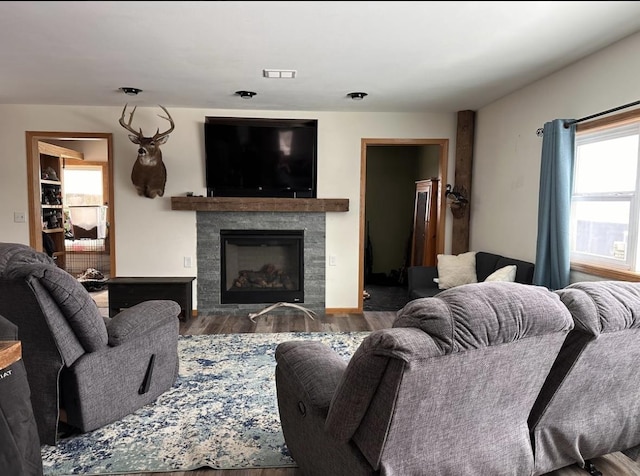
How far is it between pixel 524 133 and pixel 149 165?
A: 359 centimetres

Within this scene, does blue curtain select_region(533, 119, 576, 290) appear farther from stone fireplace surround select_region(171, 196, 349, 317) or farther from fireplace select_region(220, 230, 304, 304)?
fireplace select_region(220, 230, 304, 304)

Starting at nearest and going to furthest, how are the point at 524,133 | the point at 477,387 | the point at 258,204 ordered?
the point at 477,387 < the point at 524,133 < the point at 258,204

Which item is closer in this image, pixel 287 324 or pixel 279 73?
pixel 279 73

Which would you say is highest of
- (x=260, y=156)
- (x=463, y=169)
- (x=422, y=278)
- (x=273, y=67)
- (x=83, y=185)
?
(x=273, y=67)

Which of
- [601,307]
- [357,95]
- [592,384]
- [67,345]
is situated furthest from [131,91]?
[592,384]

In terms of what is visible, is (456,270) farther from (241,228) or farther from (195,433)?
(195,433)

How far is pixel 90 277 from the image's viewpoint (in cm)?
600

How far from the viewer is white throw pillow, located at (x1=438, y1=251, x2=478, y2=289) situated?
3961 mm

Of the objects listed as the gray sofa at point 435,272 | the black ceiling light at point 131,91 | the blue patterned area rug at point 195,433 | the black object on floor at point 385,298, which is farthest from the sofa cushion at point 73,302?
the black object on floor at point 385,298

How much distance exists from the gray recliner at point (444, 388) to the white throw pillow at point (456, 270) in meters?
2.54

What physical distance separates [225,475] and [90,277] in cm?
515

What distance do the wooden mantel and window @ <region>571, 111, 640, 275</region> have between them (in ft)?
7.19

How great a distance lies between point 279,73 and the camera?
3031 mm

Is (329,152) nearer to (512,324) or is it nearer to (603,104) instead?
(603,104)
